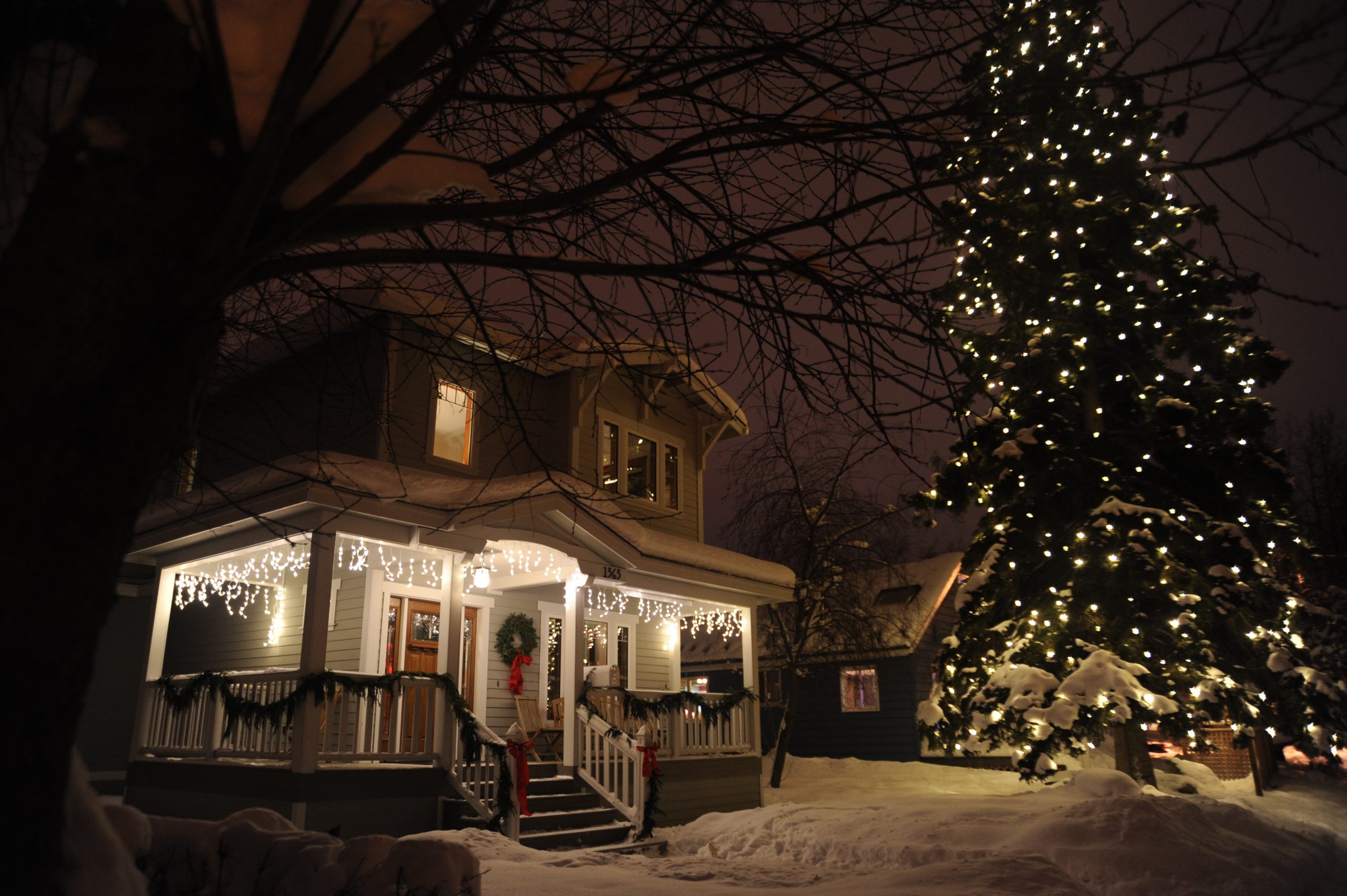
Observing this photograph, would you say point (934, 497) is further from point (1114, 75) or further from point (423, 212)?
point (423, 212)

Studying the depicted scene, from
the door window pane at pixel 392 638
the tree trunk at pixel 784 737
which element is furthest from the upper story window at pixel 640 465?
the tree trunk at pixel 784 737

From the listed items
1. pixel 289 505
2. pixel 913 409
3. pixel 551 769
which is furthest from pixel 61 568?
pixel 551 769

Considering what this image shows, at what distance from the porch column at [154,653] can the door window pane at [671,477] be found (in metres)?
7.95

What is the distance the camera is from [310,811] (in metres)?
8.78

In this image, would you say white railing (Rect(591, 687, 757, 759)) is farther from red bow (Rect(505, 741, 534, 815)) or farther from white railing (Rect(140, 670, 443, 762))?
white railing (Rect(140, 670, 443, 762))

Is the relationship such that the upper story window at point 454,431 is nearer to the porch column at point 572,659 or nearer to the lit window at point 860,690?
the porch column at point 572,659

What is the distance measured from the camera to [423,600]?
12711 mm

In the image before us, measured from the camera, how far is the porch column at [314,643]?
8852mm

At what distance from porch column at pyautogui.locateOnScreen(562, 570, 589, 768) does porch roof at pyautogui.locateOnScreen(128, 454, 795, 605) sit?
361 mm

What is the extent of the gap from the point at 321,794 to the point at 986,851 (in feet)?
21.6

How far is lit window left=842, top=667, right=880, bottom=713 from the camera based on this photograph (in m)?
24.0

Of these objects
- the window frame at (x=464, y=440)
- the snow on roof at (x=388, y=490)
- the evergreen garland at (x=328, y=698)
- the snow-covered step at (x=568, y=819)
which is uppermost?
the window frame at (x=464, y=440)

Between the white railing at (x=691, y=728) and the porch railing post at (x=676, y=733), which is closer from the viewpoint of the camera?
the white railing at (x=691, y=728)

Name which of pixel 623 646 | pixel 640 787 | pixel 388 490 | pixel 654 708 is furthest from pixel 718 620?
pixel 388 490
